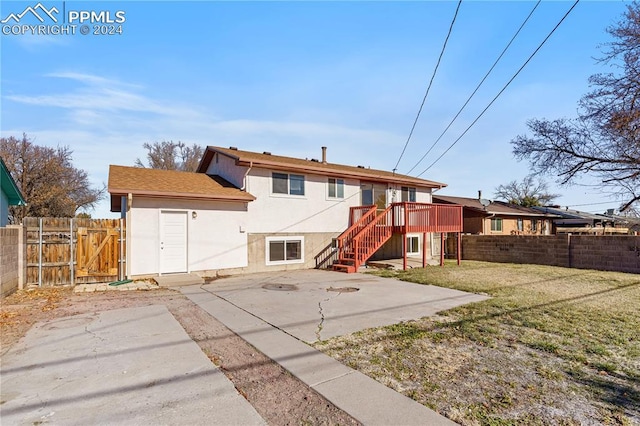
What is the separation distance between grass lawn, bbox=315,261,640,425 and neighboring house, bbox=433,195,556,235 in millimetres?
16452

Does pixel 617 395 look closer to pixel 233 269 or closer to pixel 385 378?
pixel 385 378

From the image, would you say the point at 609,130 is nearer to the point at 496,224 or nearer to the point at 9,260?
the point at 496,224

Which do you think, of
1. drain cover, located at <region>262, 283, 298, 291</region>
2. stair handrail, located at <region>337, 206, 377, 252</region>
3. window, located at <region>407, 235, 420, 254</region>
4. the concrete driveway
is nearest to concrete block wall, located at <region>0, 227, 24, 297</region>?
the concrete driveway

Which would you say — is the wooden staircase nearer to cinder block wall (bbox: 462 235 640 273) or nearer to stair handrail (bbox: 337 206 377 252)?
stair handrail (bbox: 337 206 377 252)

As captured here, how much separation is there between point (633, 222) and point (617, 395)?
108 feet

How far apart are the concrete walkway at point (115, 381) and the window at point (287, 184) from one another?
804cm

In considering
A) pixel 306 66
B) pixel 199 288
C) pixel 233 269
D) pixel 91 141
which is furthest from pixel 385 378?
pixel 91 141

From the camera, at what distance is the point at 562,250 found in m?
14.0

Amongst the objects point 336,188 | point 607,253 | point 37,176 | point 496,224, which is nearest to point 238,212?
point 336,188

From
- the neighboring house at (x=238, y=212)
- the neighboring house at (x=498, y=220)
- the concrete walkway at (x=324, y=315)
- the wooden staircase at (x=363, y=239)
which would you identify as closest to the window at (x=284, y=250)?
the neighboring house at (x=238, y=212)

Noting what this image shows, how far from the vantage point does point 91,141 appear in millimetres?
17094

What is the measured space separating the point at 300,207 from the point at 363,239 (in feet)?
9.27

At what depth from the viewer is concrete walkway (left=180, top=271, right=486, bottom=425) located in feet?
9.98

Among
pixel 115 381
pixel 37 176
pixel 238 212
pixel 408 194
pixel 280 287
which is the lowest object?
pixel 280 287
